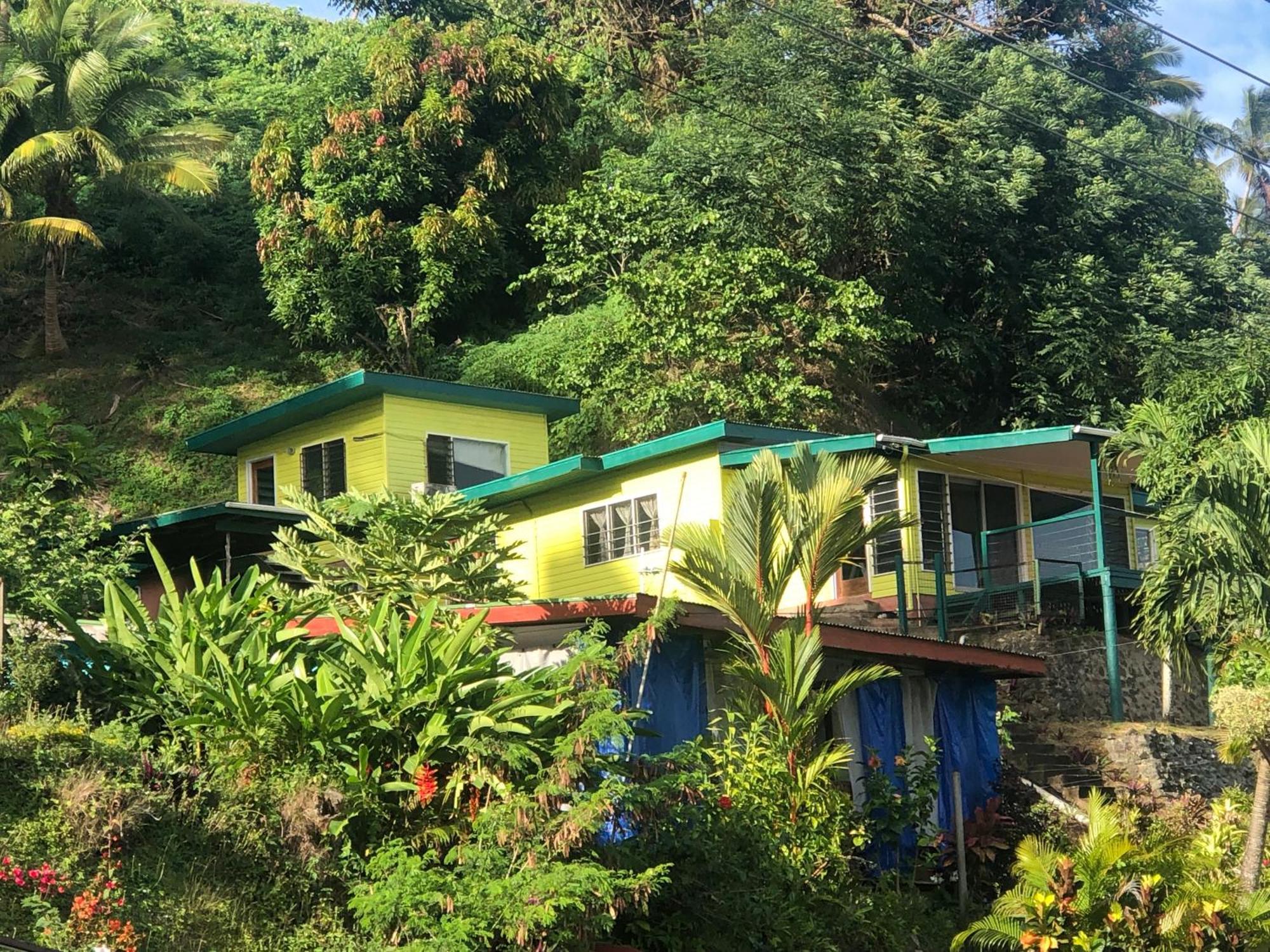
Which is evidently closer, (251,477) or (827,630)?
(827,630)

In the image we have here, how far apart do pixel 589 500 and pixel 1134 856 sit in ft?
41.0

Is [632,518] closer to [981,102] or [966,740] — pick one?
[966,740]

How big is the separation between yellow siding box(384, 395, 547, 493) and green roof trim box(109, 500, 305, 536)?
2.03 m

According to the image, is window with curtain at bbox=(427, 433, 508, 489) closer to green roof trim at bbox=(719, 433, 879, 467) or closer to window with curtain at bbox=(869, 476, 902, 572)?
green roof trim at bbox=(719, 433, 879, 467)

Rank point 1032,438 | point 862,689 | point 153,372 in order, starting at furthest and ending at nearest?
1. point 153,372
2. point 1032,438
3. point 862,689

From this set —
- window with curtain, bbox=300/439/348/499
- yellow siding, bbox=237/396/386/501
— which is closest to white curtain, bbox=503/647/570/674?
yellow siding, bbox=237/396/386/501

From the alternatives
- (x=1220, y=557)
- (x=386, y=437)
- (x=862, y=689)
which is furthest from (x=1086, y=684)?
(x=386, y=437)

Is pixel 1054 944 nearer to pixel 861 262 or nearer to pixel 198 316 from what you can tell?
pixel 861 262

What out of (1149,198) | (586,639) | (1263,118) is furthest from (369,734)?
(1263,118)

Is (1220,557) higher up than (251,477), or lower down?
lower down

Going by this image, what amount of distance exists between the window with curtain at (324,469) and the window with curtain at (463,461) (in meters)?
1.57

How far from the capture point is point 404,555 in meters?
16.8

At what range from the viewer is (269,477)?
1159 inches

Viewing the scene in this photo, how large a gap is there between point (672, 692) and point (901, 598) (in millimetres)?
6217
